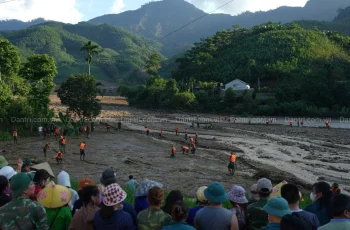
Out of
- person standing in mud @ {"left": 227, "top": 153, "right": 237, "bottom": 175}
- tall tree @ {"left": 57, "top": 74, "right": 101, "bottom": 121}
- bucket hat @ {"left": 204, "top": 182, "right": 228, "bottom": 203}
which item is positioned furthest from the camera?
tall tree @ {"left": 57, "top": 74, "right": 101, "bottom": 121}

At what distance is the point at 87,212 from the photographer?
12.7 feet

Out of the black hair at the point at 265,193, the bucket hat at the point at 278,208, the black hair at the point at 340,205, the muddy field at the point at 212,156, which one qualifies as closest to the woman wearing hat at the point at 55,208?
the bucket hat at the point at 278,208

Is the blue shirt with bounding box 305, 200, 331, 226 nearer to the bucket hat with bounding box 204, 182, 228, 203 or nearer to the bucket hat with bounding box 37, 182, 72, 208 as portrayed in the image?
the bucket hat with bounding box 204, 182, 228, 203

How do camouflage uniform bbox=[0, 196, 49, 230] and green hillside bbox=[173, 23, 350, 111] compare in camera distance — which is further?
green hillside bbox=[173, 23, 350, 111]

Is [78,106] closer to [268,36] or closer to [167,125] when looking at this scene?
[167,125]

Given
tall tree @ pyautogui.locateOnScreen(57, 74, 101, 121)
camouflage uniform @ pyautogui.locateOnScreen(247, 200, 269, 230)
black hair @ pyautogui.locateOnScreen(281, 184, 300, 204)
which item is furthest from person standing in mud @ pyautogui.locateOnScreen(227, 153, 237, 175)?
tall tree @ pyautogui.locateOnScreen(57, 74, 101, 121)

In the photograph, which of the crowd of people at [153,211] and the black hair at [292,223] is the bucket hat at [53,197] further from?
the black hair at [292,223]

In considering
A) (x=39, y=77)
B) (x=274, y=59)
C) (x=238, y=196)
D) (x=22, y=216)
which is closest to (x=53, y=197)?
(x=22, y=216)

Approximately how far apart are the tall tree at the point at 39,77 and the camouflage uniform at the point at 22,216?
92.8ft

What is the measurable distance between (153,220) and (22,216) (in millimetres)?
1352

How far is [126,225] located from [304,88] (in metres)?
52.9

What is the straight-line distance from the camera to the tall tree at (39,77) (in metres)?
29.5

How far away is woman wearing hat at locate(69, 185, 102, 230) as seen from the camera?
12.5 ft

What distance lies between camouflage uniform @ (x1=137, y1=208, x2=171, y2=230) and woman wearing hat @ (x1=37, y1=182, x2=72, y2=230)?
933 mm
